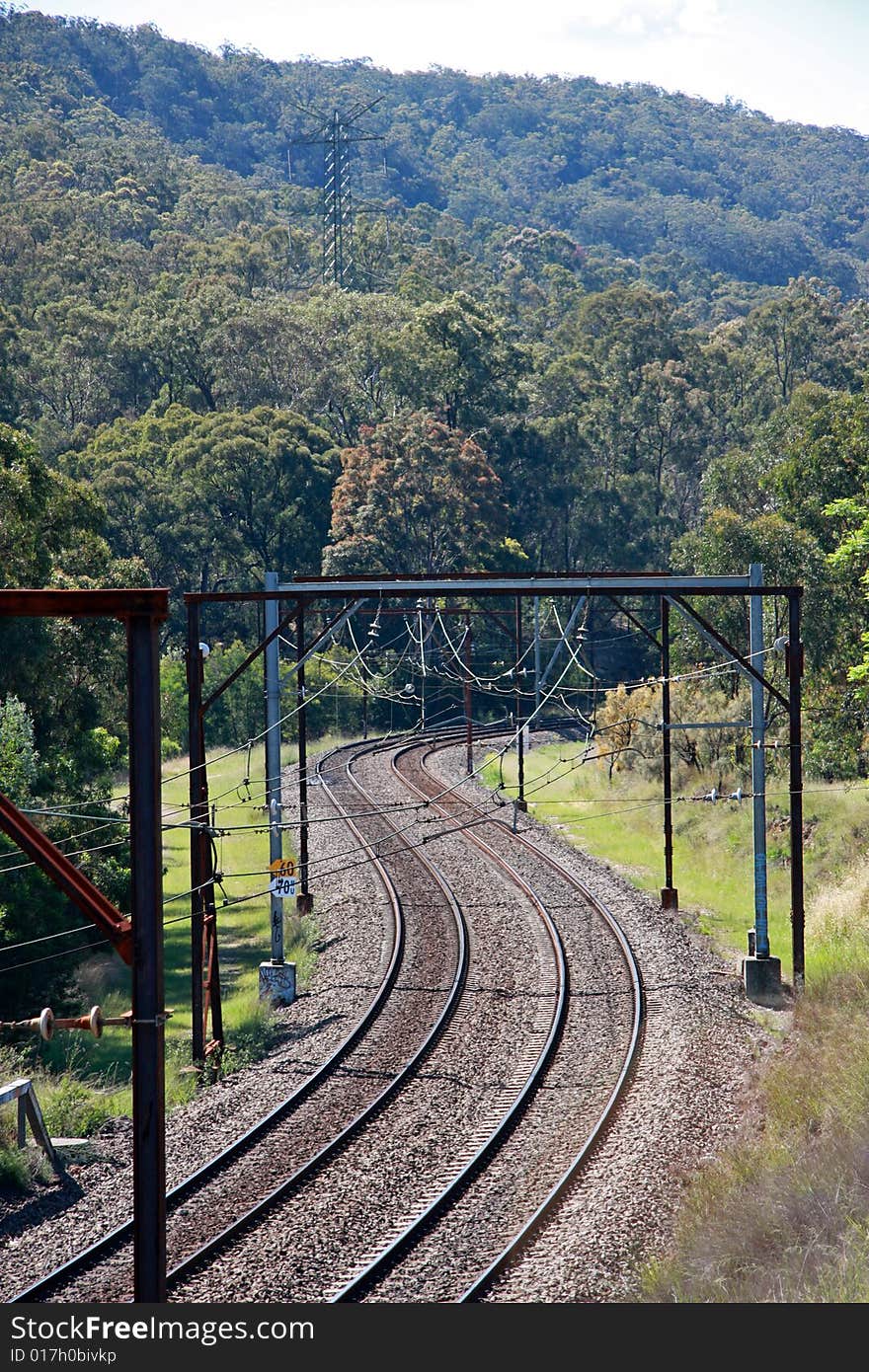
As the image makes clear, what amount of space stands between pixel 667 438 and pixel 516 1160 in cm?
6016

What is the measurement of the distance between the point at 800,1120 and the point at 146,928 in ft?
25.3

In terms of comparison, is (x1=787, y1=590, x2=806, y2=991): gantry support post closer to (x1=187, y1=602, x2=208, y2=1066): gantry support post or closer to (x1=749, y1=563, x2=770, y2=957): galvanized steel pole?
(x1=749, y1=563, x2=770, y2=957): galvanized steel pole

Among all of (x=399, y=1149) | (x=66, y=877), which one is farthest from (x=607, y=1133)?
(x=66, y=877)

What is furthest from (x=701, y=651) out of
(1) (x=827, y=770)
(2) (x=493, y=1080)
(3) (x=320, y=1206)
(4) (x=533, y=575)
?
(3) (x=320, y=1206)

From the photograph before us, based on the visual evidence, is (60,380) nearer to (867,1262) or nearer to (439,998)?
(439,998)

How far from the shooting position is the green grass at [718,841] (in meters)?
22.6

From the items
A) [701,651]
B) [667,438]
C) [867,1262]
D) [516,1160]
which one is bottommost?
[516,1160]

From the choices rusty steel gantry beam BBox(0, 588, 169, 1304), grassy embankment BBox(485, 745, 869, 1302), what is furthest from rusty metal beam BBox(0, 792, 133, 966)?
grassy embankment BBox(485, 745, 869, 1302)

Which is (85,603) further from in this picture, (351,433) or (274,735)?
(351,433)

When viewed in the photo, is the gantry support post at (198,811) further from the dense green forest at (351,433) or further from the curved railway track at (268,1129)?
the dense green forest at (351,433)

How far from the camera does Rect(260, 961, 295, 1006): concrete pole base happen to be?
18.8 metres

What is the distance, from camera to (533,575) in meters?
17.6

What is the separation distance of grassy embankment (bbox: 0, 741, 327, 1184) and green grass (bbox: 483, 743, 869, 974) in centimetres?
568

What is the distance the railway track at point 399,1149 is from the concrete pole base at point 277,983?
1.35 m
